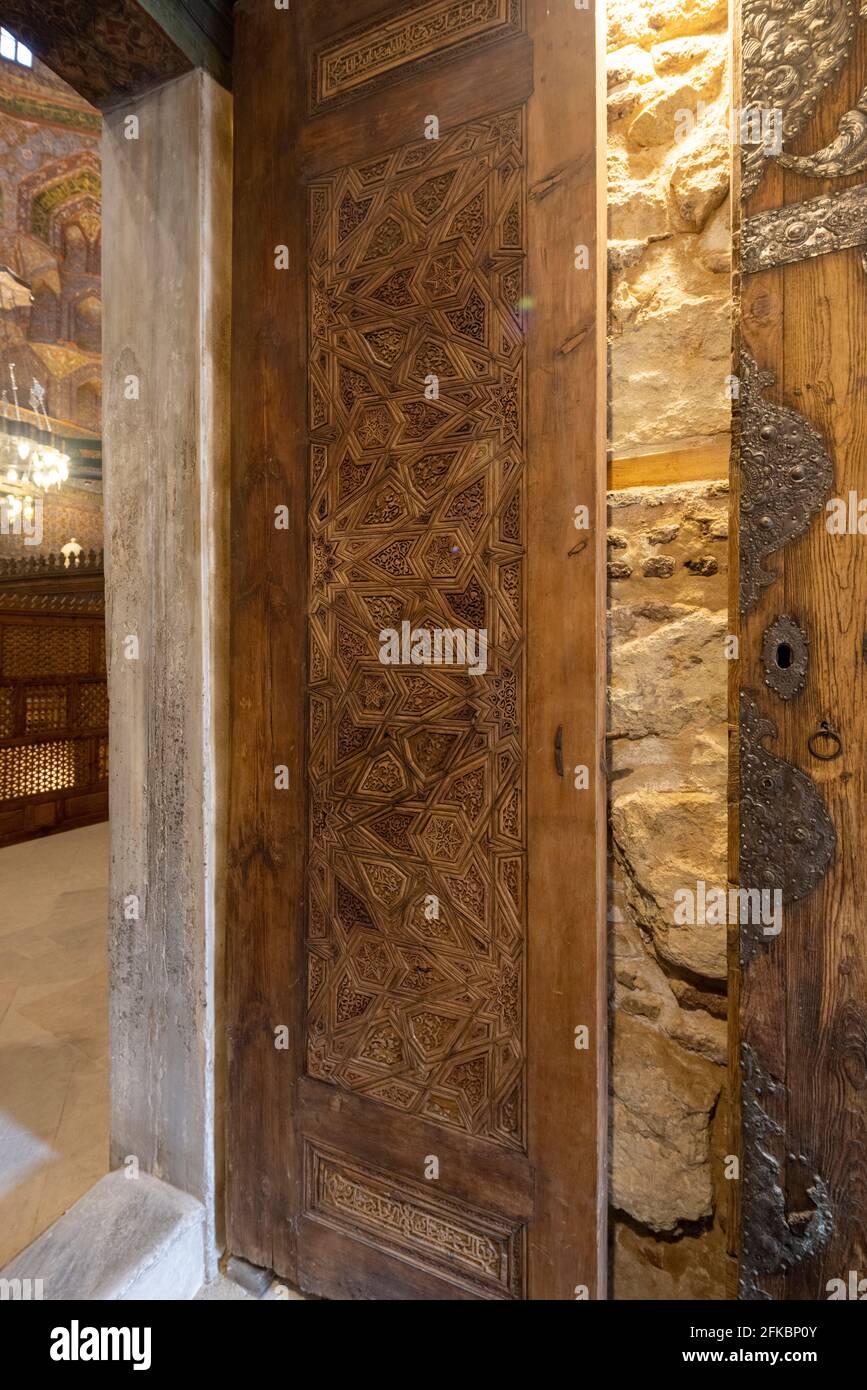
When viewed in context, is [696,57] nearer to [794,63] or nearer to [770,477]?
[794,63]

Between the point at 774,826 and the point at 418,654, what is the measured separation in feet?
2.61

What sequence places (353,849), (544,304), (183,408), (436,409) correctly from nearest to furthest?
(544,304)
(436,409)
(353,849)
(183,408)

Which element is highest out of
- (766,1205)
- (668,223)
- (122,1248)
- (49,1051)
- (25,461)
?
(25,461)

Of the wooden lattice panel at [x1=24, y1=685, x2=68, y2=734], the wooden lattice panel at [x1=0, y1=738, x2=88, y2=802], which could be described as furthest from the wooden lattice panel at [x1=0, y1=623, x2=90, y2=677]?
the wooden lattice panel at [x1=0, y1=738, x2=88, y2=802]

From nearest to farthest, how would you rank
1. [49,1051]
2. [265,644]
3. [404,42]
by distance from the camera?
[404,42] < [265,644] < [49,1051]

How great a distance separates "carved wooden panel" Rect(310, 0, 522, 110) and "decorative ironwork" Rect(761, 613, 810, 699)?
4.44 feet

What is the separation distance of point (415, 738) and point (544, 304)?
955mm

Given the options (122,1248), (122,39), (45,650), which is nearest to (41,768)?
(45,650)

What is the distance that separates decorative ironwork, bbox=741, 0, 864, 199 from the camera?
3.57 feet

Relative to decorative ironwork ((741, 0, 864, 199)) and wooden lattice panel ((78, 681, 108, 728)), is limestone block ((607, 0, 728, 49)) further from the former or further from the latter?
wooden lattice panel ((78, 681, 108, 728))

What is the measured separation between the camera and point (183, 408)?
64.1 inches

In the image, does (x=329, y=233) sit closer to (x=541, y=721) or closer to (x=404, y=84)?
(x=404, y=84)

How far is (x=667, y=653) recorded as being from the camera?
1.29 metres

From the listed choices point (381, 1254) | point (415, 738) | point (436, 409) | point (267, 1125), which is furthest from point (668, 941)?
point (436, 409)
